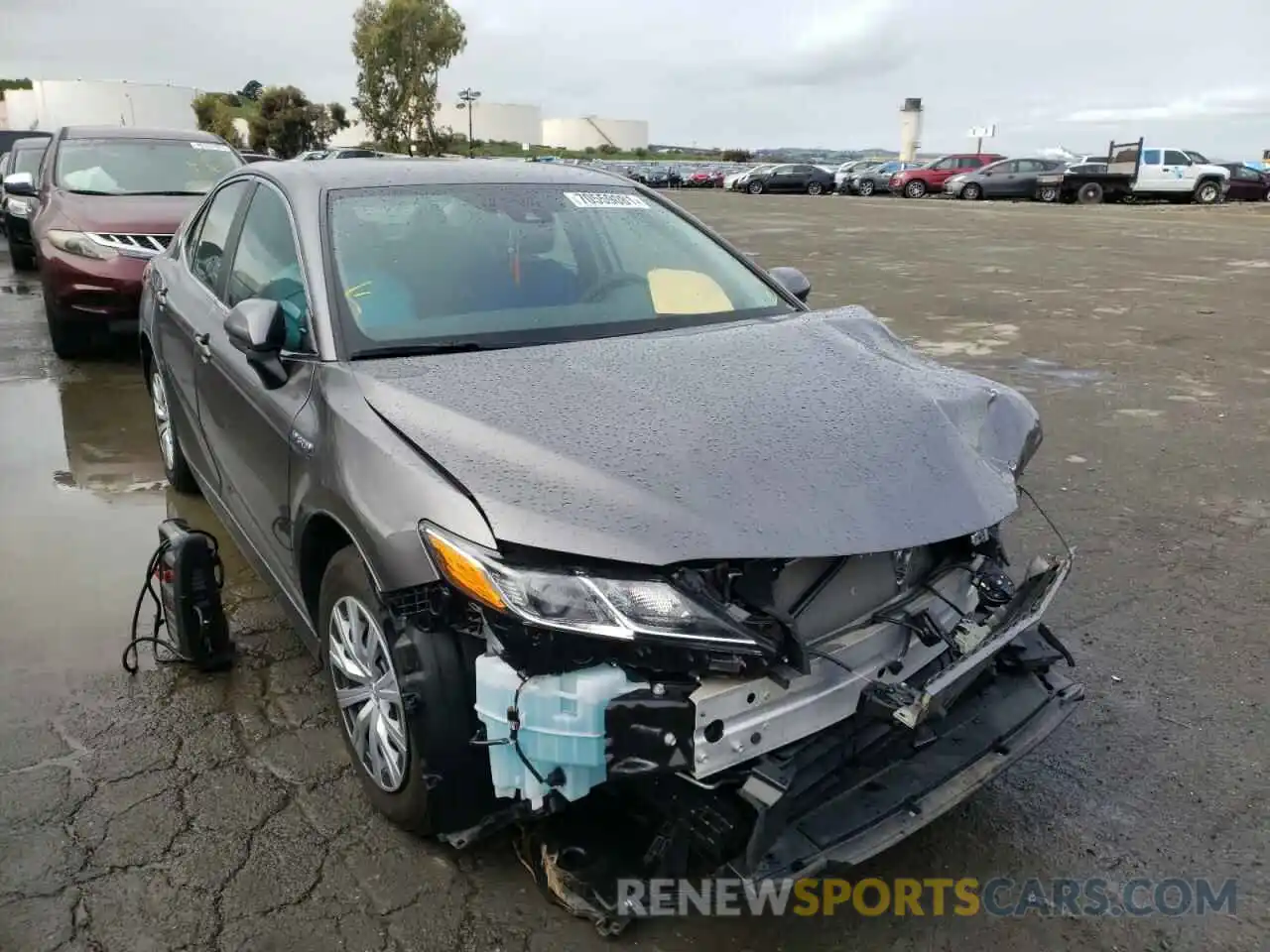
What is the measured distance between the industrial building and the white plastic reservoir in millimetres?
102984

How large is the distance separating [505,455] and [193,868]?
53.9 inches

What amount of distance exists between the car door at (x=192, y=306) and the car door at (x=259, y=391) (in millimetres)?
139

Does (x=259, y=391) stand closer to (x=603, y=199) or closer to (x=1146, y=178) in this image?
(x=603, y=199)

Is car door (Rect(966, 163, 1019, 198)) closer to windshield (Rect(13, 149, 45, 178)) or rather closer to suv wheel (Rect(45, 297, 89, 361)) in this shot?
windshield (Rect(13, 149, 45, 178))

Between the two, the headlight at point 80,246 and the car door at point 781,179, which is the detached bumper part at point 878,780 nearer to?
the headlight at point 80,246

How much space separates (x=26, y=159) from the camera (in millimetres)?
13711

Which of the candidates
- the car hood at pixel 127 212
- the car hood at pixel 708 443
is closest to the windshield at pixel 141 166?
the car hood at pixel 127 212

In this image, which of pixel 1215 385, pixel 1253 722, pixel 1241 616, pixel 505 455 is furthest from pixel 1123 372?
pixel 505 455

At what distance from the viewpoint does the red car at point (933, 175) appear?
1528 inches

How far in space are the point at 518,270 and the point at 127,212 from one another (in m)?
5.80

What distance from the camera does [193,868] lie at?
2.56 m

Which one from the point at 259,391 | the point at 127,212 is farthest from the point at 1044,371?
the point at 127,212

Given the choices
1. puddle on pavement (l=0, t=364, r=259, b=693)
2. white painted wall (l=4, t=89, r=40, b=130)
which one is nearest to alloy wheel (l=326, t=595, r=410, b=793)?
puddle on pavement (l=0, t=364, r=259, b=693)

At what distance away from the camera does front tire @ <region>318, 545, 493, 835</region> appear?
7.48ft
